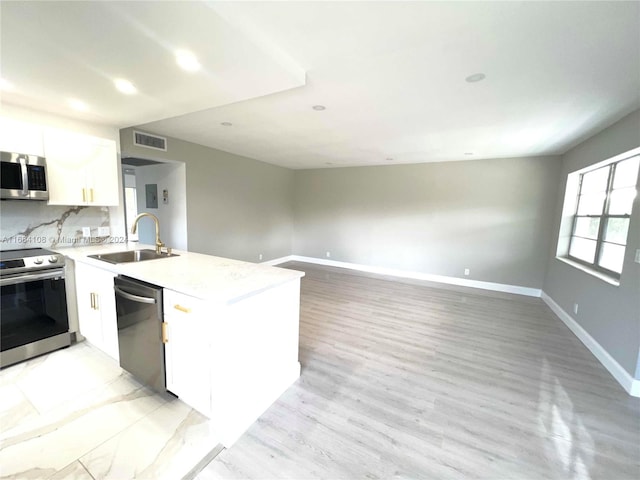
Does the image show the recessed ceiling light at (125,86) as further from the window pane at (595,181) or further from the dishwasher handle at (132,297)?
the window pane at (595,181)

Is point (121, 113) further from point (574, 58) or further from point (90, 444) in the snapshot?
point (574, 58)

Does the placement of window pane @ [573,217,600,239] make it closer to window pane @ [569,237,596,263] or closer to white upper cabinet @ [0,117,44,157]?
window pane @ [569,237,596,263]

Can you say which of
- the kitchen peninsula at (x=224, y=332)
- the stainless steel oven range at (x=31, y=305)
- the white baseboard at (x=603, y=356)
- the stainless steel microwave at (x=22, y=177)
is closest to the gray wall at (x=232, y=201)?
the stainless steel microwave at (x=22, y=177)

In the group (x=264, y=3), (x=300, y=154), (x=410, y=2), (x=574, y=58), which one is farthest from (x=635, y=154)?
(x=300, y=154)

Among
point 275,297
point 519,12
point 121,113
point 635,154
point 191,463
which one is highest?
point 519,12

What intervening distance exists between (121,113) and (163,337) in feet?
7.63

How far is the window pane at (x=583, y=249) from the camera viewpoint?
3.35 meters

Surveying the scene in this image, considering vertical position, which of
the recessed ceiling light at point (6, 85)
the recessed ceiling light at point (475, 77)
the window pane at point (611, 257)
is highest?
the recessed ceiling light at point (475, 77)

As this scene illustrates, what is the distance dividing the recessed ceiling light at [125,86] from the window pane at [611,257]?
480 centimetres

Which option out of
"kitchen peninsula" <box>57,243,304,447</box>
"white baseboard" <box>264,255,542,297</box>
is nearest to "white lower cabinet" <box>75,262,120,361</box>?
"kitchen peninsula" <box>57,243,304,447</box>

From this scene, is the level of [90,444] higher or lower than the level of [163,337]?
lower

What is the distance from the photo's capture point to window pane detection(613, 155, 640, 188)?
8.83ft

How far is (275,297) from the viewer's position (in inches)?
73.2

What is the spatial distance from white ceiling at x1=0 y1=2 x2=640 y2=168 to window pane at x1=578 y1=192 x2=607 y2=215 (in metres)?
0.99
